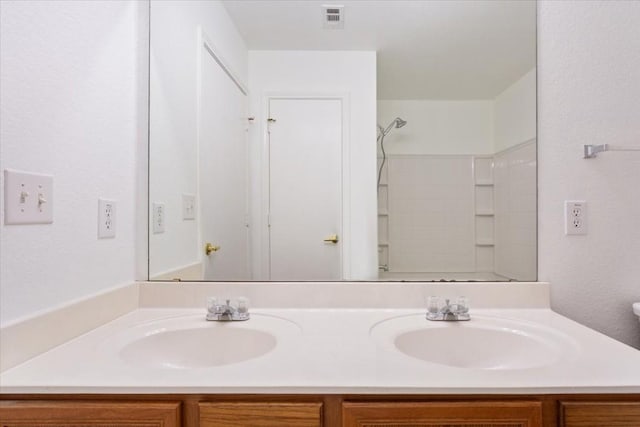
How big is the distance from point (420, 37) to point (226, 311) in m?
1.11

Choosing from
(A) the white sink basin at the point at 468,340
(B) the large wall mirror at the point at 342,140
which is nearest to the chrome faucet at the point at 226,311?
(B) the large wall mirror at the point at 342,140

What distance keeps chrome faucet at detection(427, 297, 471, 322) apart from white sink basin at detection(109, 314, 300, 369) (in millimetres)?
410

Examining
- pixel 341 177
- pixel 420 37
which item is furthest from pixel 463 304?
pixel 420 37

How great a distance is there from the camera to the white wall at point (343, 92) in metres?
1.24

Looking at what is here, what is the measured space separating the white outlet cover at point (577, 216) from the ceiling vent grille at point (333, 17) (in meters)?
0.96

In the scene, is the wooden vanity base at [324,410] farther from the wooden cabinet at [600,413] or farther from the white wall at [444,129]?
the white wall at [444,129]

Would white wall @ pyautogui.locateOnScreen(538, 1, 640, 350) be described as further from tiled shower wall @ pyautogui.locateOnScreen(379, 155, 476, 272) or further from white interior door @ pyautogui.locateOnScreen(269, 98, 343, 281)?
white interior door @ pyautogui.locateOnScreen(269, 98, 343, 281)

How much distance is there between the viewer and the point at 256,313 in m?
1.14

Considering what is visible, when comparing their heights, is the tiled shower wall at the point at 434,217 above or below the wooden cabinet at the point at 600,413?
above

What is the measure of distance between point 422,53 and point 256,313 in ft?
3.40

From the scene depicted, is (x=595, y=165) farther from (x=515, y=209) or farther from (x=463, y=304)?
(x=463, y=304)

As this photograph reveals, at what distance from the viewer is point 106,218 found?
3.39ft

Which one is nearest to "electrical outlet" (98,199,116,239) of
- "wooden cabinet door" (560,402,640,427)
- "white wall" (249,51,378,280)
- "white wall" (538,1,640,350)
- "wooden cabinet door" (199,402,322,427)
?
"white wall" (249,51,378,280)

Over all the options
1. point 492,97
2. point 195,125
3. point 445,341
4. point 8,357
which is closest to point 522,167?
point 492,97
